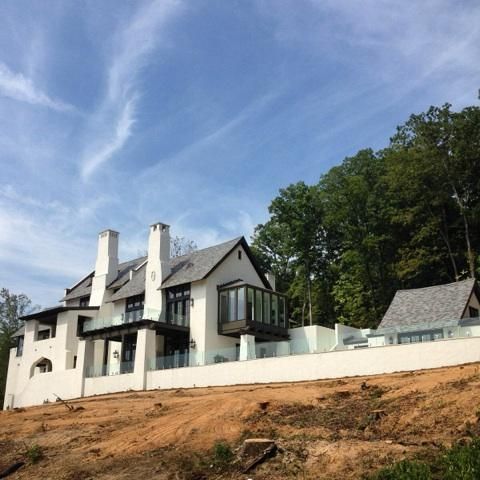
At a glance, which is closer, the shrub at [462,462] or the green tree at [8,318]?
the shrub at [462,462]

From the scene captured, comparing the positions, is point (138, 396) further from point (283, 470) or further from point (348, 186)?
point (348, 186)

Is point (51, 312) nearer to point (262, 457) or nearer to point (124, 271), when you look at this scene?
point (124, 271)

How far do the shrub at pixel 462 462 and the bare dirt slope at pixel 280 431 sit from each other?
0.78 m

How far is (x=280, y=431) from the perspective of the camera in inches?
707

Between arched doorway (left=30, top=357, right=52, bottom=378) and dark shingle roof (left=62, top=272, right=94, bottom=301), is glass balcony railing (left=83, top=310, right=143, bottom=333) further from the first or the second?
dark shingle roof (left=62, top=272, right=94, bottom=301)

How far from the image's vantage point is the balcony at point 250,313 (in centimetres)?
3862

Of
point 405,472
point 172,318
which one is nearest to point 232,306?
point 172,318

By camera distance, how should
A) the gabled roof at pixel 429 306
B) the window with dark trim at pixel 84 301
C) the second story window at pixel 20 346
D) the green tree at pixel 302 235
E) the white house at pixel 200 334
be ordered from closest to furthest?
the white house at pixel 200 334, the gabled roof at pixel 429 306, the window with dark trim at pixel 84 301, the second story window at pixel 20 346, the green tree at pixel 302 235

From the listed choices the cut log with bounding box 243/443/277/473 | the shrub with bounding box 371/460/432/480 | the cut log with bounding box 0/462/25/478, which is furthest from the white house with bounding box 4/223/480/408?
the cut log with bounding box 0/462/25/478

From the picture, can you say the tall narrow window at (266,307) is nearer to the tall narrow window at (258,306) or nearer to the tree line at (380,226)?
the tall narrow window at (258,306)

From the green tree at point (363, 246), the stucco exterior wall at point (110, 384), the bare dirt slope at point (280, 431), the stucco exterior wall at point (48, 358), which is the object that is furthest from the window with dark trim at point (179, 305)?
the green tree at point (363, 246)

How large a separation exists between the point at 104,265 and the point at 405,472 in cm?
3782

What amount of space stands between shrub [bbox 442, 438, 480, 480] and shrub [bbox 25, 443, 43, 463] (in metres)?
12.3

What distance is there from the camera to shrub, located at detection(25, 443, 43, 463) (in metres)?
19.7
